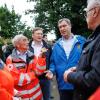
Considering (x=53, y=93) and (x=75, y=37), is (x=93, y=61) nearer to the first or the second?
(x=75, y=37)

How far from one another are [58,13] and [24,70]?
33.8 m

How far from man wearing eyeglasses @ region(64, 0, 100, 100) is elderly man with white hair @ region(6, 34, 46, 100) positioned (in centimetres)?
356

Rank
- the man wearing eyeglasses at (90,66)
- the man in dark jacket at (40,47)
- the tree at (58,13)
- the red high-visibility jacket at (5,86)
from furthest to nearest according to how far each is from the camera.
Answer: the tree at (58,13) < the man in dark jacket at (40,47) < the red high-visibility jacket at (5,86) < the man wearing eyeglasses at (90,66)

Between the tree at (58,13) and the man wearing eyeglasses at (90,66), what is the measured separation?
33.1m

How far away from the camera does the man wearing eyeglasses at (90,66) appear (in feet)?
10.4

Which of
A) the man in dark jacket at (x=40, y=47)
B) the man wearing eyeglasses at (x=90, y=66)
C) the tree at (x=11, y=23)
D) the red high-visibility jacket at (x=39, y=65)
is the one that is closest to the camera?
the man wearing eyeglasses at (x=90, y=66)

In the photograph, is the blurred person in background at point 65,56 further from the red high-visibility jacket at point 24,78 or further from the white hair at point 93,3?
the white hair at point 93,3

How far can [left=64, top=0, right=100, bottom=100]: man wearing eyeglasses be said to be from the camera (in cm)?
316

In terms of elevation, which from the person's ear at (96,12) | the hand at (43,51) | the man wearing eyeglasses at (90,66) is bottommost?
the hand at (43,51)

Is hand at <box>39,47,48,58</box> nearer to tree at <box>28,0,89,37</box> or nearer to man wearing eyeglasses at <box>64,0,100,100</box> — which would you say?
man wearing eyeglasses at <box>64,0,100,100</box>

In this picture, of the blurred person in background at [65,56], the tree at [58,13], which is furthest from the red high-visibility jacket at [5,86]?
the tree at [58,13]

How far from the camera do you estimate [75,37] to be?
21.2 feet

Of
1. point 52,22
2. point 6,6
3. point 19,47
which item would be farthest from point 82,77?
point 6,6

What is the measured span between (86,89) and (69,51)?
9.79 ft
